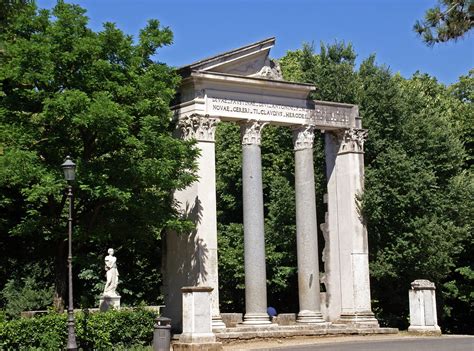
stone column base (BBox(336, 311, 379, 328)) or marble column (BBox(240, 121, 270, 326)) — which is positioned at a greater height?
marble column (BBox(240, 121, 270, 326))

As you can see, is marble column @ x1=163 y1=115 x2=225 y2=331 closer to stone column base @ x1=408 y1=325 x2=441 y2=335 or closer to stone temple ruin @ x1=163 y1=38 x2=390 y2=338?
stone temple ruin @ x1=163 y1=38 x2=390 y2=338

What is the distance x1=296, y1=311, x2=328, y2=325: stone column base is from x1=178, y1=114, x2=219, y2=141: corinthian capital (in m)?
7.97

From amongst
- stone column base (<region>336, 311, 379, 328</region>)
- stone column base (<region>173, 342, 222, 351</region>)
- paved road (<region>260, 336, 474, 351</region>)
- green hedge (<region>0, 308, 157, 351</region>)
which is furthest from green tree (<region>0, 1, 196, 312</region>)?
stone column base (<region>336, 311, 379, 328</region>)

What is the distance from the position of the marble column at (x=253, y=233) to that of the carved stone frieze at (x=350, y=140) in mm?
4899

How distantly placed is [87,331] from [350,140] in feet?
53.2

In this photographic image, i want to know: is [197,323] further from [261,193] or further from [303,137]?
[303,137]

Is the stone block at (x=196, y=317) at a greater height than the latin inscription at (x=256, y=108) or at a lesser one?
lesser

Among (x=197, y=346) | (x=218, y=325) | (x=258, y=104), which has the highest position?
(x=258, y=104)

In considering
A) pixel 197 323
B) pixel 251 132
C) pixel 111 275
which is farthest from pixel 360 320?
pixel 111 275

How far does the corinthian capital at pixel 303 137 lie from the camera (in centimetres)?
3631

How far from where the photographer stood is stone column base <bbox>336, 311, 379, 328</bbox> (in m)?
36.2

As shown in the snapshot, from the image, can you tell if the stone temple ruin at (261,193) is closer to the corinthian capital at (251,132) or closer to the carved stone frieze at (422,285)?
the corinthian capital at (251,132)

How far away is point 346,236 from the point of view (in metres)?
37.6

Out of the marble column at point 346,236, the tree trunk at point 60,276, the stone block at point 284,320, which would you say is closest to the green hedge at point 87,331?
the tree trunk at point 60,276
